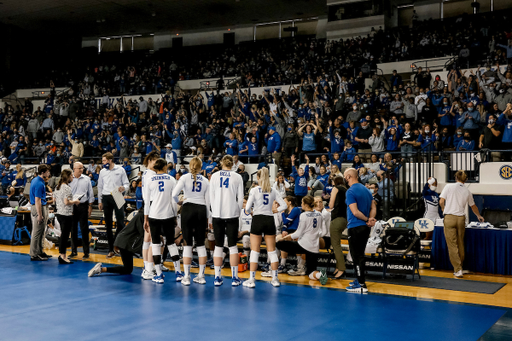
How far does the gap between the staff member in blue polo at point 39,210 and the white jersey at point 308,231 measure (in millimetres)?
4999

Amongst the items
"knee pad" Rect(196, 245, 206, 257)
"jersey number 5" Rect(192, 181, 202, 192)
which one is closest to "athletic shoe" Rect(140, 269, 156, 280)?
"knee pad" Rect(196, 245, 206, 257)

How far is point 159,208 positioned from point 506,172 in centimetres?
892

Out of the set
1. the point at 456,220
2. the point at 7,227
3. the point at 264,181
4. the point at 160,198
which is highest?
the point at 264,181

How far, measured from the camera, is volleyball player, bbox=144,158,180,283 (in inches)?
287

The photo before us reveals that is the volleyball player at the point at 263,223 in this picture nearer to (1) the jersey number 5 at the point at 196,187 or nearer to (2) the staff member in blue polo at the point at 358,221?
(1) the jersey number 5 at the point at 196,187

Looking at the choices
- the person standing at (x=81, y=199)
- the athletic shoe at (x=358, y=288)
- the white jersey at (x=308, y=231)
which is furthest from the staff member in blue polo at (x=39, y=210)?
the athletic shoe at (x=358, y=288)

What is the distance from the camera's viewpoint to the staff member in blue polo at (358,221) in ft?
22.7

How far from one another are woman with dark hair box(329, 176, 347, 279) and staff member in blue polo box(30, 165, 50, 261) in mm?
5522

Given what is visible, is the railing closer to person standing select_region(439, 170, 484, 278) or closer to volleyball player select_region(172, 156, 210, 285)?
person standing select_region(439, 170, 484, 278)

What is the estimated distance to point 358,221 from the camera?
272 inches

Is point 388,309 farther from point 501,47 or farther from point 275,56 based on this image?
point 275,56

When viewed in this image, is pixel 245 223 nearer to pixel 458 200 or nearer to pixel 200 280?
pixel 200 280

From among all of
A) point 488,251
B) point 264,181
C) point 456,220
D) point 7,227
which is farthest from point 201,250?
point 7,227

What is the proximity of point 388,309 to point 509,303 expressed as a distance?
5.72 ft
